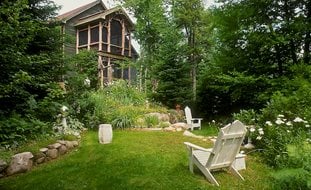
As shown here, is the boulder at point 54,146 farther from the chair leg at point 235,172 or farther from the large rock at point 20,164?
the chair leg at point 235,172

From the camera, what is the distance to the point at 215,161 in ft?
17.9

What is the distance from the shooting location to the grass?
547 cm

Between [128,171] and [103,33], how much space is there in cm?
1637

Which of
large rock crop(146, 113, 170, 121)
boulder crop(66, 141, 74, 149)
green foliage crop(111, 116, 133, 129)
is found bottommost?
boulder crop(66, 141, 74, 149)

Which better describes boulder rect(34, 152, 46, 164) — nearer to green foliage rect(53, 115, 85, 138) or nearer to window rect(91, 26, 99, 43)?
green foliage rect(53, 115, 85, 138)

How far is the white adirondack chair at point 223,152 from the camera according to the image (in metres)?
5.25

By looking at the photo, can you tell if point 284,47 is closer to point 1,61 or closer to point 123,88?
point 123,88

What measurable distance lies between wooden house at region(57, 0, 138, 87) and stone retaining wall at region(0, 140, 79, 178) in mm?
12227

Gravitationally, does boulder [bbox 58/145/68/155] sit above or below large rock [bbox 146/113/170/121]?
below

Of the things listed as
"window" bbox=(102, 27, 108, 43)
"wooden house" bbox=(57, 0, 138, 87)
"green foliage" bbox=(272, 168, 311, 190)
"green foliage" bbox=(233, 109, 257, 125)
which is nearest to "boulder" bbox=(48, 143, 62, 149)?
"green foliage" bbox=(233, 109, 257, 125)

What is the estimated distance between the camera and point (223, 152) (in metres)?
5.46

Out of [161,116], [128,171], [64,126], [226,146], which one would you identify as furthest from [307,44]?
[64,126]

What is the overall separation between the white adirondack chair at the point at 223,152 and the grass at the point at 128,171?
0.17 meters

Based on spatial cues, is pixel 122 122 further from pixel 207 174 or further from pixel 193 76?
pixel 193 76
